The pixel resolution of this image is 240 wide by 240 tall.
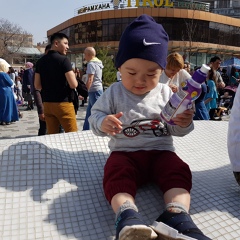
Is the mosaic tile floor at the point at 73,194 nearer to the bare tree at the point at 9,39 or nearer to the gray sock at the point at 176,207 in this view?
the gray sock at the point at 176,207

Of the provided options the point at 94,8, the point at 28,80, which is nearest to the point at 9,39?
the point at 94,8

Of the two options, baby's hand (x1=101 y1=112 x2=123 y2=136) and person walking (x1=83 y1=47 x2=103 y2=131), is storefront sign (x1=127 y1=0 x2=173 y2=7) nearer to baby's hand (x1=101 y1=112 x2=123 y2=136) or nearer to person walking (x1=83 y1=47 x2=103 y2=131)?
person walking (x1=83 y1=47 x2=103 y2=131)

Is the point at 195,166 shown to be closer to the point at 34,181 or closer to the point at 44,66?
the point at 34,181

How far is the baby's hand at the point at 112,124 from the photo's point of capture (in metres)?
1.53

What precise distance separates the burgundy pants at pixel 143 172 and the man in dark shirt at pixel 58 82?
5.95ft

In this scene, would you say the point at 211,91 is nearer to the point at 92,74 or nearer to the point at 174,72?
the point at 174,72

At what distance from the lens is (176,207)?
4.40 ft

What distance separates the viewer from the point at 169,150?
1.81 meters

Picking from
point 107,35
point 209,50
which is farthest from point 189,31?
point 107,35

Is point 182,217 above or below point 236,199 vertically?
above

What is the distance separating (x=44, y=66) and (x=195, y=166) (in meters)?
2.17

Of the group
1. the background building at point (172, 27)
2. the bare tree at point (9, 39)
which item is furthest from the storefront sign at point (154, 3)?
the bare tree at point (9, 39)

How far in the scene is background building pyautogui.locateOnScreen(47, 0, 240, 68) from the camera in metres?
30.1

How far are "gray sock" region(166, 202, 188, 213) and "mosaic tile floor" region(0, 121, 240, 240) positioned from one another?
231 mm
